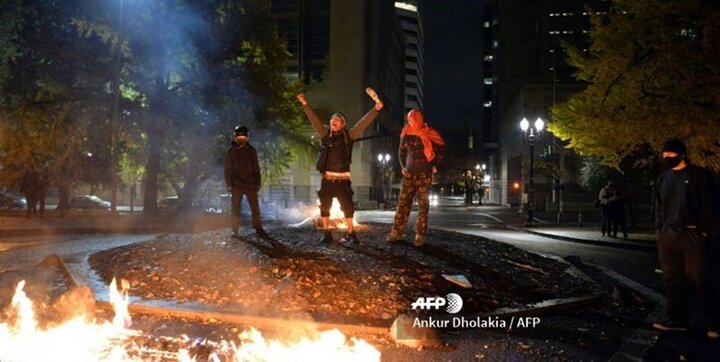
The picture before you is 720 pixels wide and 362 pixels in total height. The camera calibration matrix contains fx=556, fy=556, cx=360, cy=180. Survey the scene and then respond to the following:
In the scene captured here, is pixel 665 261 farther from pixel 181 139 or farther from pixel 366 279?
pixel 181 139

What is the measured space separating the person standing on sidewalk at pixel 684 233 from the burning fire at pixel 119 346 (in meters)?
3.27

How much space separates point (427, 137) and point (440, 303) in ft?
9.74

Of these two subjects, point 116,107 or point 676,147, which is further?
point 116,107

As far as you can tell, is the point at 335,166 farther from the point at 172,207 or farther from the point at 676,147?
the point at 172,207

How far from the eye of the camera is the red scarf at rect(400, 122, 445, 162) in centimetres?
800

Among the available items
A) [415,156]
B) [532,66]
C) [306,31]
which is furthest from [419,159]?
[532,66]

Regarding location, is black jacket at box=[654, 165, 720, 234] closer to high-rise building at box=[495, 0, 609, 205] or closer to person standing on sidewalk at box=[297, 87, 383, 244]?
person standing on sidewalk at box=[297, 87, 383, 244]

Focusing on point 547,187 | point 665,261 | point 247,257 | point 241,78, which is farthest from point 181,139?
point 547,187

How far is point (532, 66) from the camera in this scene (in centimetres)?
6731

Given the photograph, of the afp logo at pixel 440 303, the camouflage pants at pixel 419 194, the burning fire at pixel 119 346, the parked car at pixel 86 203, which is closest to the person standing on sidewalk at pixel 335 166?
the camouflage pants at pixel 419 194

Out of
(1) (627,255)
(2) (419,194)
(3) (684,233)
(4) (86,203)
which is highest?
(2) (419,194)

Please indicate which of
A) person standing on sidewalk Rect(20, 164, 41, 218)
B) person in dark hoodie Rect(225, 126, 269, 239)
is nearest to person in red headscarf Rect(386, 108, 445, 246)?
person in dark hoodie Rect(225, 126, 269, 239)

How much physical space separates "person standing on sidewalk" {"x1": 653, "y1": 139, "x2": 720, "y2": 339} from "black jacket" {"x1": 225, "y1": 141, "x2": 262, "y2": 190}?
614 centimetres

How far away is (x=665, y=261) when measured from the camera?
567 centimetres
